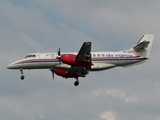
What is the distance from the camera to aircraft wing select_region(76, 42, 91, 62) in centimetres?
5310

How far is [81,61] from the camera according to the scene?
55.8 m

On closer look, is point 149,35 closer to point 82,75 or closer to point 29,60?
point 82,75

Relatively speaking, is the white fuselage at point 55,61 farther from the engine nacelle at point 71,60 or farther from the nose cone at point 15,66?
the engine nacelle at point 71,60

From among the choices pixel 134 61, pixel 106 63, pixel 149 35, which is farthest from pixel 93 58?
pixel 149 35

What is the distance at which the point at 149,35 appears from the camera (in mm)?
63969

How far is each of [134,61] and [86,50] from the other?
967 cm

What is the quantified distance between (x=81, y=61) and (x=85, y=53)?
5.42ft

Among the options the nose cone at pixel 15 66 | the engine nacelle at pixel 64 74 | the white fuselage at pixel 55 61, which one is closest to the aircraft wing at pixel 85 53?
the white fuselage at pixel 55 61

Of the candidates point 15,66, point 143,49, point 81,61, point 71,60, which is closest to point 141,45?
point 143,49

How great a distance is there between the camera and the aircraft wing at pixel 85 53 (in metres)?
53.1

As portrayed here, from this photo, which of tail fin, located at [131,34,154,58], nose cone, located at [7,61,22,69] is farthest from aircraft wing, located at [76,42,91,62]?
tail fin, located at [131,34,154,58]

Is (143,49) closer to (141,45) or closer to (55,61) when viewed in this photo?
(141,45)

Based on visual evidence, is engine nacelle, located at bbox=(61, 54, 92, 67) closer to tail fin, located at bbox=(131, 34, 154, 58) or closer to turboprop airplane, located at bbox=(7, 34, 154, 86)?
turboprop airplane, located at bbox=(7, 34, 154, 86)

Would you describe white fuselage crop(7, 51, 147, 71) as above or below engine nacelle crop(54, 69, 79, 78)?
above
